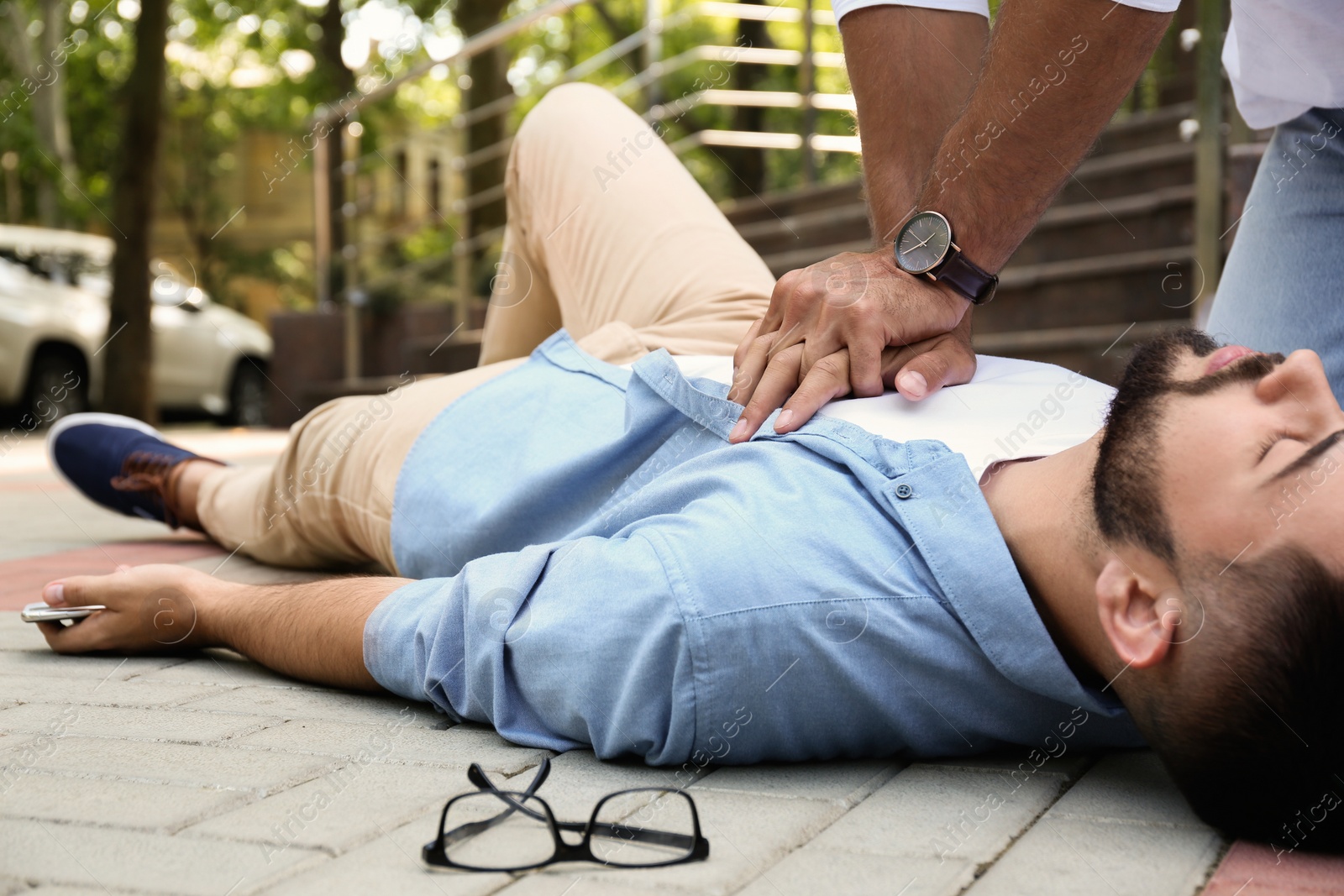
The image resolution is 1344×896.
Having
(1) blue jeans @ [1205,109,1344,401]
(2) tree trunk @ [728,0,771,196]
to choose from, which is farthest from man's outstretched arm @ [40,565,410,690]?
(2) tree trunk @ [728,0,771,196]

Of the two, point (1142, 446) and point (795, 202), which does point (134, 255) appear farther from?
point (1142, 446)

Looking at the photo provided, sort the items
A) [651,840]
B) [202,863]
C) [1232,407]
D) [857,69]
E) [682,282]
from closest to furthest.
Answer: [202,863] < [651,840] < [1232,407] < [857,69] < [682,282]

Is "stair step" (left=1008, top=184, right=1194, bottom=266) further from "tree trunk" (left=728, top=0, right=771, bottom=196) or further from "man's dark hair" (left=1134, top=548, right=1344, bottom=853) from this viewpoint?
"tree trunk" (left=728, top=0, right=771, bottom=196)

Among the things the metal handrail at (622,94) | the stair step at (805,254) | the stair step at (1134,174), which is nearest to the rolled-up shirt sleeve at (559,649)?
the stair step at (1134,174)

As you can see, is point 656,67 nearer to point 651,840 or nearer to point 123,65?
point 651,840

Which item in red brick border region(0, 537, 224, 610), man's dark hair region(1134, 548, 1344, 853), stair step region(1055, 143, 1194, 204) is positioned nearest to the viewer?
man's dark hair region(1134, 548, 1344, 853)

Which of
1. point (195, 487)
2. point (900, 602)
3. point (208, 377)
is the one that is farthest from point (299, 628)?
point (208, 377)

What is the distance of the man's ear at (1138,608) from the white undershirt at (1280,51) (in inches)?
61.3

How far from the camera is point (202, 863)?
4.61ft

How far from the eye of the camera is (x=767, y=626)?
69.1 inches

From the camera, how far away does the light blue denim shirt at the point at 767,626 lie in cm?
177

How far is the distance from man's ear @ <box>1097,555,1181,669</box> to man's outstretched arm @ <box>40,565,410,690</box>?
1.16 meters

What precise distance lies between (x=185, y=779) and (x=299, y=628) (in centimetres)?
57

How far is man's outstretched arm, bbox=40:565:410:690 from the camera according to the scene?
2.21 m
